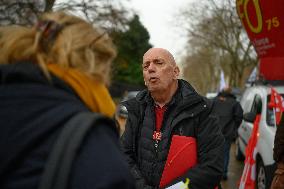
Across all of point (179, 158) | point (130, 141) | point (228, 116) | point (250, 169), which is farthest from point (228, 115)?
point (179, 158)

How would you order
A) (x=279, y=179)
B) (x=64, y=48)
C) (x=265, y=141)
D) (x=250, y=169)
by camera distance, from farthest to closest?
(x=265, y=141), (x=250, y=169), (x=279, y=179), (x=64, y=48)

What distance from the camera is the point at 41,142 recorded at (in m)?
1.32

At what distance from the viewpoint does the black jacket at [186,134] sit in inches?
116

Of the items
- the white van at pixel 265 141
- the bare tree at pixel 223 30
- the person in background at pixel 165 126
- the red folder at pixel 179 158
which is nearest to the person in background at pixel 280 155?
the person in background at pixel 165 126

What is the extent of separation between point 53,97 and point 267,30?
23.4ft

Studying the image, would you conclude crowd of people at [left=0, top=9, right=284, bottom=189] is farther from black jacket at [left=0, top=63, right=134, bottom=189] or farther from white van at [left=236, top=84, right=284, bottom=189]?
white van at [left=236, top=84, right=284, bottom=189]

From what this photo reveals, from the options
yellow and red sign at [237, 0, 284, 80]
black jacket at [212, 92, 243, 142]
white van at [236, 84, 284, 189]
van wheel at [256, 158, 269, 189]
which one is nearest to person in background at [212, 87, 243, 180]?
black jacket at [212, 92, 243, 142]

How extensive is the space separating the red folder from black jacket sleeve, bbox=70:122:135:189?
1548 mm

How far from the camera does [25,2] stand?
936 inches

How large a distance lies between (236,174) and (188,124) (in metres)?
6.74

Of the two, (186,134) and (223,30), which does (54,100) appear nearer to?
(186,134)

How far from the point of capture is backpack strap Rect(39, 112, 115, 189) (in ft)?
4.14

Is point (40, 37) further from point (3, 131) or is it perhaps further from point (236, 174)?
point (236, 174)

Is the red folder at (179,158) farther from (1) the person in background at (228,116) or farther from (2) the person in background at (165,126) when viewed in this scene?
(1) the person in background at (228,116)
